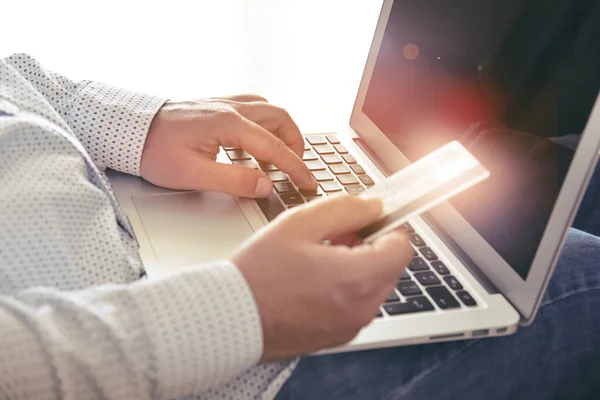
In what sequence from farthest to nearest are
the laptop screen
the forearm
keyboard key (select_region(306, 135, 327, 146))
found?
keyboard key (select_region(306, 135, 327, 146)) → the laptop screen → the forearm

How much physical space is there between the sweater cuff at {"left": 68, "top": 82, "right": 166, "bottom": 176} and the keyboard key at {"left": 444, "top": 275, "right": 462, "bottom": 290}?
36 centimetres

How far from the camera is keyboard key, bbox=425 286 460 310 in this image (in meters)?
0.59

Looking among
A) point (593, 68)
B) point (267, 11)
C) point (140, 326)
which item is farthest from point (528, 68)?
point (267, 11)

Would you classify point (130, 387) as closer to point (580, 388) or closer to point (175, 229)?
point (175, 229)

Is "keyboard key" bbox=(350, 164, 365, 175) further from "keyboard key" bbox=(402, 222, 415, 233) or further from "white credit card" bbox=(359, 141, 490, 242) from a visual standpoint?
"white credit card" bbox=(359, 141, 490, 242)

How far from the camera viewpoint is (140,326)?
0.45 meters

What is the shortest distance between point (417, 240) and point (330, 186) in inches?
5.8

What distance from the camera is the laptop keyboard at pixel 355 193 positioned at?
589 millimetres

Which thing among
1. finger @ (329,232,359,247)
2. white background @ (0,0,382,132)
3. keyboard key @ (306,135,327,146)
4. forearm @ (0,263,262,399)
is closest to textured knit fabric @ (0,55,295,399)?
forearm @ (0,263,262,399)

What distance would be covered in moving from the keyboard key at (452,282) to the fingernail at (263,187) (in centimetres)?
21

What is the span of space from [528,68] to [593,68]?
0.07 metres

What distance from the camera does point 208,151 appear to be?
2.33 ft

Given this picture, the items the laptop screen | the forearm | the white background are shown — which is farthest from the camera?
the white background

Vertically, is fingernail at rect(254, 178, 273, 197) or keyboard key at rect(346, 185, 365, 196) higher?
fingernail at rect(254, 178, 273, 197)
